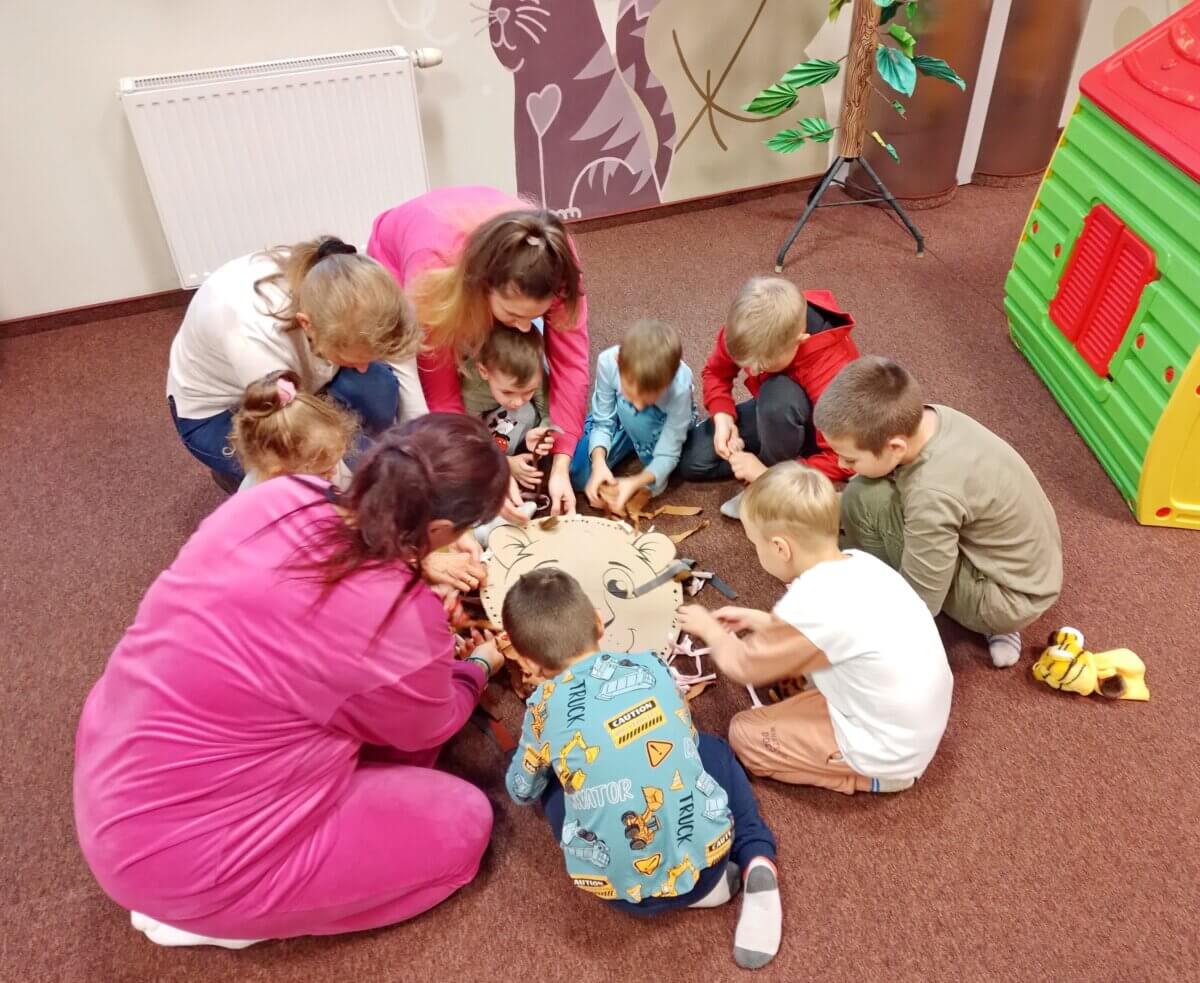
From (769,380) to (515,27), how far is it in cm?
146

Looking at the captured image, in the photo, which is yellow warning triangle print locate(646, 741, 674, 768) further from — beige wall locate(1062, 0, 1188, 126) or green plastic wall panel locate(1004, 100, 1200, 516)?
beige wall locate(1062, 0, 1188, 126)

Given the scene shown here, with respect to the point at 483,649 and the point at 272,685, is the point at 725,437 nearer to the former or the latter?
the point at 483,649

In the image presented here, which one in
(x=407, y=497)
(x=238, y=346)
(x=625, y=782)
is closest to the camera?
(x=407, y=497)

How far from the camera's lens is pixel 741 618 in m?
1.70

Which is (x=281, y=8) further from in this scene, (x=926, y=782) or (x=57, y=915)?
(x=926, y=782)

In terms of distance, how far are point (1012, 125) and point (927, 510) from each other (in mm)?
2341

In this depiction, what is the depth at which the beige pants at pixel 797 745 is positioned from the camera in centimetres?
161

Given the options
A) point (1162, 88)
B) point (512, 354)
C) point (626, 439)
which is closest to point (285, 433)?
point (512, 354)

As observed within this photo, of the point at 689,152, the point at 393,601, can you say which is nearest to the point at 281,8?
the point at 689,152

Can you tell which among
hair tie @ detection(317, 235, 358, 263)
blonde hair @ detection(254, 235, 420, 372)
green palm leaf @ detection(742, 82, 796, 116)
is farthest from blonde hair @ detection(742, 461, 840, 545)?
green palm leaf @ detection(742, 82, 796, 116)

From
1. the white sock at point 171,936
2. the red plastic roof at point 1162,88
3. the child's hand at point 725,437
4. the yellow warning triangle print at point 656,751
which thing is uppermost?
the red plastic roof at point 1162,88

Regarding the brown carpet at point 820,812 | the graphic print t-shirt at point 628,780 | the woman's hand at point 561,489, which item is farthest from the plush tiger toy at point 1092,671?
the woman's hand at point 561,489

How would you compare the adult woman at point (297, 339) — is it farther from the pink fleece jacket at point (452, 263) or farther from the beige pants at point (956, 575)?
the beige pants at point (956, 575)

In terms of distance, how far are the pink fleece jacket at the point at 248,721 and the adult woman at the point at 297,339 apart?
509 millimetres
